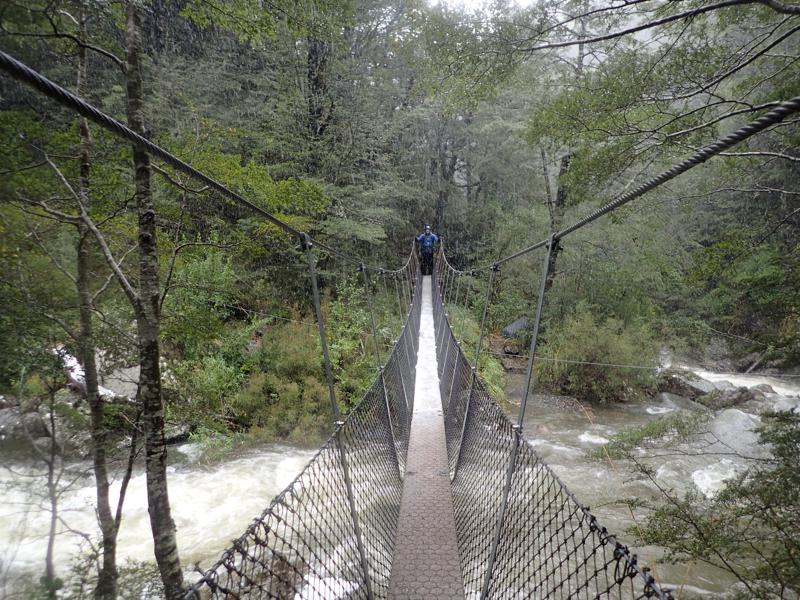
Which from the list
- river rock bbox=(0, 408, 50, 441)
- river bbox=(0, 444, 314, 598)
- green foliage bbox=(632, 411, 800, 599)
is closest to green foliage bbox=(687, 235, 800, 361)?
green foliage bbox=(632, 411, 800, 599)

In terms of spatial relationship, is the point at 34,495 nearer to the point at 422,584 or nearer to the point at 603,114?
the point at 422,584

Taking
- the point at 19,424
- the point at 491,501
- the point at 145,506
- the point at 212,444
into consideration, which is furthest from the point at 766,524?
the point at 212,444

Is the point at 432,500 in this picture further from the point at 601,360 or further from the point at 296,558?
the point at 601,360

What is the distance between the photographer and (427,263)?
771cm

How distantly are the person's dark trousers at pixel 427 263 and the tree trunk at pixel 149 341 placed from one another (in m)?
5.83

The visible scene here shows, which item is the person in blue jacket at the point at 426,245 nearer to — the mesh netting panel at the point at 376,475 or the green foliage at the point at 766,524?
the mesh netting panel at the point at 376,475

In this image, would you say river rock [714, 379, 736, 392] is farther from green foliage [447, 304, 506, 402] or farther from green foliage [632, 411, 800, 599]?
green foliage [632, 411, 800, 599]

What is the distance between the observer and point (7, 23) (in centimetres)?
134

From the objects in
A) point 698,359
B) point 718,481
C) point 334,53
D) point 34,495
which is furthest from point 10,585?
point 698,359

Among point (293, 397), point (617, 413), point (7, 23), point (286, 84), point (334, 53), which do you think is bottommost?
point (617, 413)

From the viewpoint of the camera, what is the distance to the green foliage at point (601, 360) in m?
5.60

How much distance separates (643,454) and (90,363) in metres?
3.91

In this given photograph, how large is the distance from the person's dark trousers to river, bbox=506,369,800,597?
2.67m

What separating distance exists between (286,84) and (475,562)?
5649 mm
